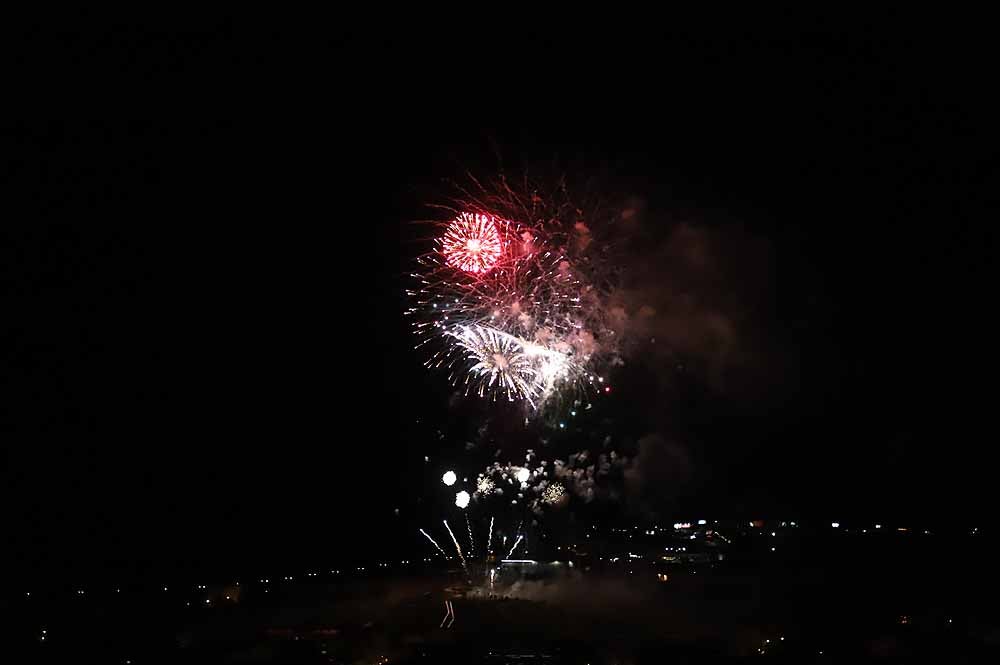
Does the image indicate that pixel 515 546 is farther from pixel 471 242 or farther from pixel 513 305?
pixel 471 242

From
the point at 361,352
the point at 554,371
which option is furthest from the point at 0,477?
the point at 554,371

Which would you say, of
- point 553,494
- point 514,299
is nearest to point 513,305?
point 514,299

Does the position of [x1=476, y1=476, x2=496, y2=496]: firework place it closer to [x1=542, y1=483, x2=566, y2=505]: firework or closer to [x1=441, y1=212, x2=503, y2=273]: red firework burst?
[x1=542, y1=483, x2=566, y2=505]: firework

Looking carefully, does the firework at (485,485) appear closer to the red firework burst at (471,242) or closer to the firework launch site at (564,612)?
the firework launch site at (564,612)

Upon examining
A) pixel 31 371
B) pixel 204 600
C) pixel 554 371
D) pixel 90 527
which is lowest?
pixel 204 600

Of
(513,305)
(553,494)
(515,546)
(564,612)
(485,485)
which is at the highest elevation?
(513,305)

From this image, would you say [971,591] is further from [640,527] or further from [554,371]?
[640,527]
